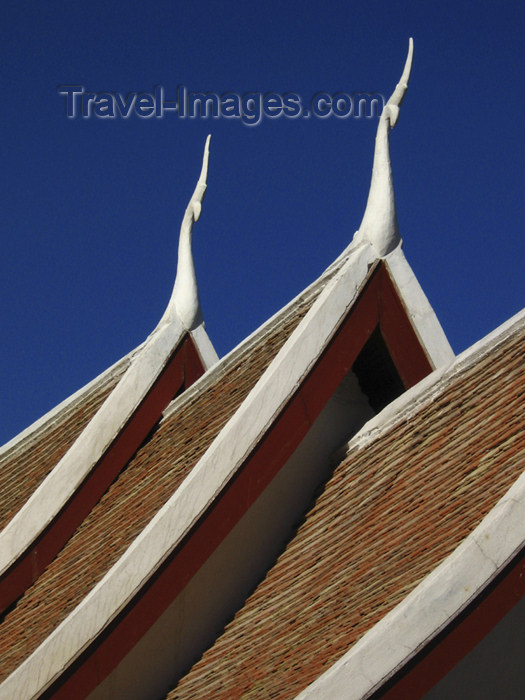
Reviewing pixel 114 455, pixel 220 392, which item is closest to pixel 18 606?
pixel 114 455

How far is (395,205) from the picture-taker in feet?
21.1

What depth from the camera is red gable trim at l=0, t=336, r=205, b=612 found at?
6.53 m

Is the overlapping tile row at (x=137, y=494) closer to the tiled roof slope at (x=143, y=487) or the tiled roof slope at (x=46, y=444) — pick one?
the tiled roof slope at (x=143, y=487)

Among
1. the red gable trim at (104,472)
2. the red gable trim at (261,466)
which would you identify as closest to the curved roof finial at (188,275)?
the red gable trim at (104,472)

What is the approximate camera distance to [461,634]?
4.13 meters

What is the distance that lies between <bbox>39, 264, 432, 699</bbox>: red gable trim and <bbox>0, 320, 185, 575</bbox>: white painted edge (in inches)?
53.1

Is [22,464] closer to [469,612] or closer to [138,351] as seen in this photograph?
[138,351]

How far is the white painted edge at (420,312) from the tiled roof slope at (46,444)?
2.50m

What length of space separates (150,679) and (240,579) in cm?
67

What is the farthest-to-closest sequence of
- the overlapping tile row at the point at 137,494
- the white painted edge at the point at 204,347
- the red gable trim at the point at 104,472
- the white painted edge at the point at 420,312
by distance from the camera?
the white painted edge at the point at 204,347, the red gable trim at the point at 104,472, the white painted edge at the point at 420,312, the overlapping tile row at the point at 137,494

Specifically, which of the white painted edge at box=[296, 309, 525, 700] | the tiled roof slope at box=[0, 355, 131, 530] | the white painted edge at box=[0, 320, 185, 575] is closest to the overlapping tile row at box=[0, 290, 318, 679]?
the white painted edge at box=[0, 320, 185, 575]

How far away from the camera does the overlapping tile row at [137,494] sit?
236 inches

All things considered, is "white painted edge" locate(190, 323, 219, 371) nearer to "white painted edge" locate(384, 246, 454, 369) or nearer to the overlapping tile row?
the overlapping tile row

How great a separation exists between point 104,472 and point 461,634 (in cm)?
326
